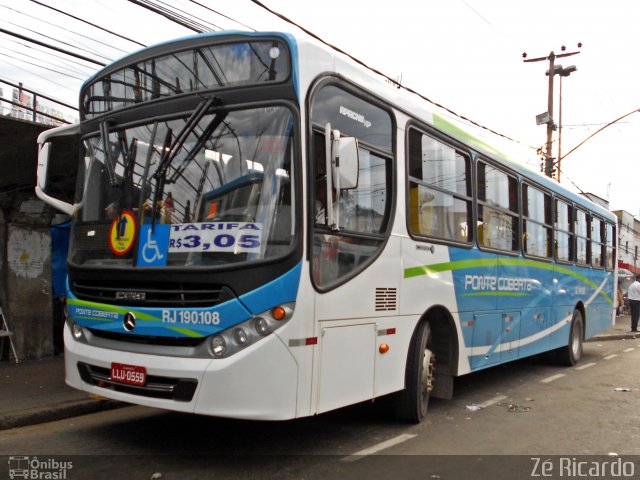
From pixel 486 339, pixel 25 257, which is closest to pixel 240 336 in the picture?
pixel 486 339

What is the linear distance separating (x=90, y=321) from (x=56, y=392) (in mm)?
2496

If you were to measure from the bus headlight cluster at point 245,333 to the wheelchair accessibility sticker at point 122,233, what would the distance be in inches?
43.9

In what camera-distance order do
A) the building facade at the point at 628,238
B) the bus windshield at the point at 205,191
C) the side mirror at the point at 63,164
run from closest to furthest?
1. the bus windshield at the point at 205,191
2. the side mirror at the point at 63,164
3. the building facade at the point at 628,238

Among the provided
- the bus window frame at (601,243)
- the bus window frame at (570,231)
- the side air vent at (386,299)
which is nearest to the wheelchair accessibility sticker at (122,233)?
the side air vent at (386,299)

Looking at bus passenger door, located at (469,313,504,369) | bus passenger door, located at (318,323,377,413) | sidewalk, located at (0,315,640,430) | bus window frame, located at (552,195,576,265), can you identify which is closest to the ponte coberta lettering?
bus passenger door, located at (469,313,504,369)

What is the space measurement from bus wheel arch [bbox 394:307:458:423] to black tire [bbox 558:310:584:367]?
17.8 feet

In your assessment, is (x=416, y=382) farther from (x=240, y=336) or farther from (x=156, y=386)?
(x=156, y=386)

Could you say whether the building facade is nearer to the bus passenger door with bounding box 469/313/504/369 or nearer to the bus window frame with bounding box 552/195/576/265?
the bus window frame with bounding box 552/195/576/265

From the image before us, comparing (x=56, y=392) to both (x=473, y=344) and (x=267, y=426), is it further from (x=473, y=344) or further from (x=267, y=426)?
Answer: (x=473, y=344)

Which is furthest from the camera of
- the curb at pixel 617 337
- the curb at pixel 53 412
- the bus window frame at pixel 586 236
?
the curb at pixel 617 337

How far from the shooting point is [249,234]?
425cm

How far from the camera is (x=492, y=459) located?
16.7 ft

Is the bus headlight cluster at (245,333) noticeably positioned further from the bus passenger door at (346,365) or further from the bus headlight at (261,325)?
the bus passenger door at (346,365)

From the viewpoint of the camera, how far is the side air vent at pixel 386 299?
17.2 feet
